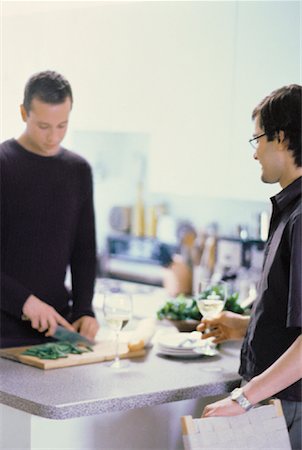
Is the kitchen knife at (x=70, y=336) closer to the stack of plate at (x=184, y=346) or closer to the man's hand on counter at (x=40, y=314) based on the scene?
the man's hand on counter at (x=40, y=314)

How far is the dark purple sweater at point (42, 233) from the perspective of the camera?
3.10 meters

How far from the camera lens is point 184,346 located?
293 centimetres

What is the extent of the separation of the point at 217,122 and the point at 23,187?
0.98 meters

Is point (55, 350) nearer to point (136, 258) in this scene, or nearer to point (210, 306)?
point (210, 306)

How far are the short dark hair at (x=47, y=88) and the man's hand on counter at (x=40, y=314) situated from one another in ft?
2.15

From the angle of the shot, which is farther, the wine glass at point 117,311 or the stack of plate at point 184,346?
the stack of plate at point 184,346

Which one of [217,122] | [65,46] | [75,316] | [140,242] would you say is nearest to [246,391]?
[75,316]

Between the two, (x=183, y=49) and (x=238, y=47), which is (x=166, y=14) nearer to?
(x=183, y=49)

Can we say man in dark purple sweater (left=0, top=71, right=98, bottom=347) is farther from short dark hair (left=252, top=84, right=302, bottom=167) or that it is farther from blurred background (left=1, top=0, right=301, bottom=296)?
short dark hair (left=252, top=84, right=302, bottom=167)

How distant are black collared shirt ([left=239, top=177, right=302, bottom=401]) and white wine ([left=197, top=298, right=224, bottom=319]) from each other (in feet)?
1.05

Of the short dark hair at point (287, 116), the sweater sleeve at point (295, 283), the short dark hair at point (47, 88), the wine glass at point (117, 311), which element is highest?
the short dark hair at point (47, 88)

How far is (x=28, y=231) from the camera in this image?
123 inches

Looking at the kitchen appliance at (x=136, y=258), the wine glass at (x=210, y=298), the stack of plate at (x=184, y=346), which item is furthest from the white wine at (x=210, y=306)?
the kitchen appliance at (x=136, y=258)

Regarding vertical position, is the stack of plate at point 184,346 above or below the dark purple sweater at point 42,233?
below
